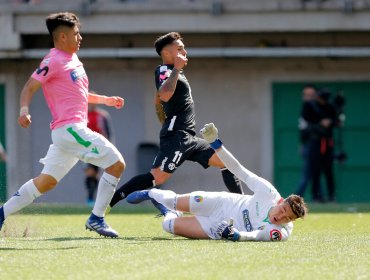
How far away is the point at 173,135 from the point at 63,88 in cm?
192

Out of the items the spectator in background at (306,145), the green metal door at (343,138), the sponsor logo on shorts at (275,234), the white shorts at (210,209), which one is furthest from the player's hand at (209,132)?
the green metal door at (343,138)

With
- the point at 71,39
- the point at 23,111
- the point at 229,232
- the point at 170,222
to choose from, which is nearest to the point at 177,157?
the point at 170,222

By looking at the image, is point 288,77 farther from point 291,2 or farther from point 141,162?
point 141,162

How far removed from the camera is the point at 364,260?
29.4ft

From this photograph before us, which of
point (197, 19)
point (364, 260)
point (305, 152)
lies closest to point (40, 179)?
point (364, 260)

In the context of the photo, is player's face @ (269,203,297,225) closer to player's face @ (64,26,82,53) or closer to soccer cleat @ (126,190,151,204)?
soccer cleat @ (126,190,151,204)

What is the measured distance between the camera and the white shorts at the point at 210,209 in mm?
10447

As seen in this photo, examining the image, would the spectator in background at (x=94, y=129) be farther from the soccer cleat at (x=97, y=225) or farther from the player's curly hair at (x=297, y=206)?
the player's curly hair at (x=297, y=206)

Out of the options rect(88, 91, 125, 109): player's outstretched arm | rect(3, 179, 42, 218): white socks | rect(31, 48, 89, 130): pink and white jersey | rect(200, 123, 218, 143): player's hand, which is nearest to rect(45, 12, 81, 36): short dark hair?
rect(31, 48, 89, 130): pink and white jersey

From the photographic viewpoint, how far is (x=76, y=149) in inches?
408

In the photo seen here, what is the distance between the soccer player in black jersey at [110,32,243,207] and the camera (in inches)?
470

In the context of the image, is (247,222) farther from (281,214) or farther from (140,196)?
(140,196)

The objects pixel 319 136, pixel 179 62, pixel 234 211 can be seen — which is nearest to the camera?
pixel 234 211

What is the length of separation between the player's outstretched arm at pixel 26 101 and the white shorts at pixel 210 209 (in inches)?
66.7
